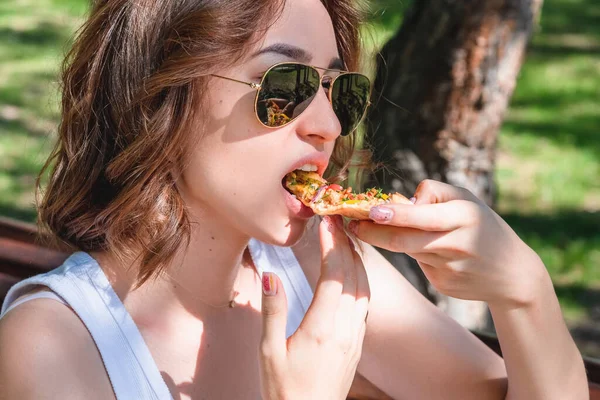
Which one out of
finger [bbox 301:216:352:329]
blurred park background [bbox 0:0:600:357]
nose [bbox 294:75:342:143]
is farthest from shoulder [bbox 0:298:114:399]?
blurred park background [bbox 0:0:600:357]

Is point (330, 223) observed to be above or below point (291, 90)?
below

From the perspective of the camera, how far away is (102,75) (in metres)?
2.18

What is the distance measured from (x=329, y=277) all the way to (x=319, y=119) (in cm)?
40

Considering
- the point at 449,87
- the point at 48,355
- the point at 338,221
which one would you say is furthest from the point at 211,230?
the point at 449,87

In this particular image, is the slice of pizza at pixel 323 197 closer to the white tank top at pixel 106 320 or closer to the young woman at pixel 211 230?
the young woman at pixel 211 230

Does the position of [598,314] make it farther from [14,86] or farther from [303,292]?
[14,86]

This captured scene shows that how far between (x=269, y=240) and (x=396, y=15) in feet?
24.2

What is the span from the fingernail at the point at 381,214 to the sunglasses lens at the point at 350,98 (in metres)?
0.45

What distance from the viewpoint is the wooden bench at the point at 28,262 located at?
2631 mm

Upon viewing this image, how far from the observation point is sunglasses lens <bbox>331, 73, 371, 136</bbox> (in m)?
2.17

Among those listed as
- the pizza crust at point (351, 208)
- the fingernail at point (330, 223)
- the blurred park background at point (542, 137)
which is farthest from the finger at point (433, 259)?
the blurred park background at point (542, 137)

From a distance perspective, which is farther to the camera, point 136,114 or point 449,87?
point 449,87

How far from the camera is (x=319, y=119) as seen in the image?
2.10m

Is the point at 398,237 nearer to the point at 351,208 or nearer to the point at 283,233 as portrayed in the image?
the point at 351,208
